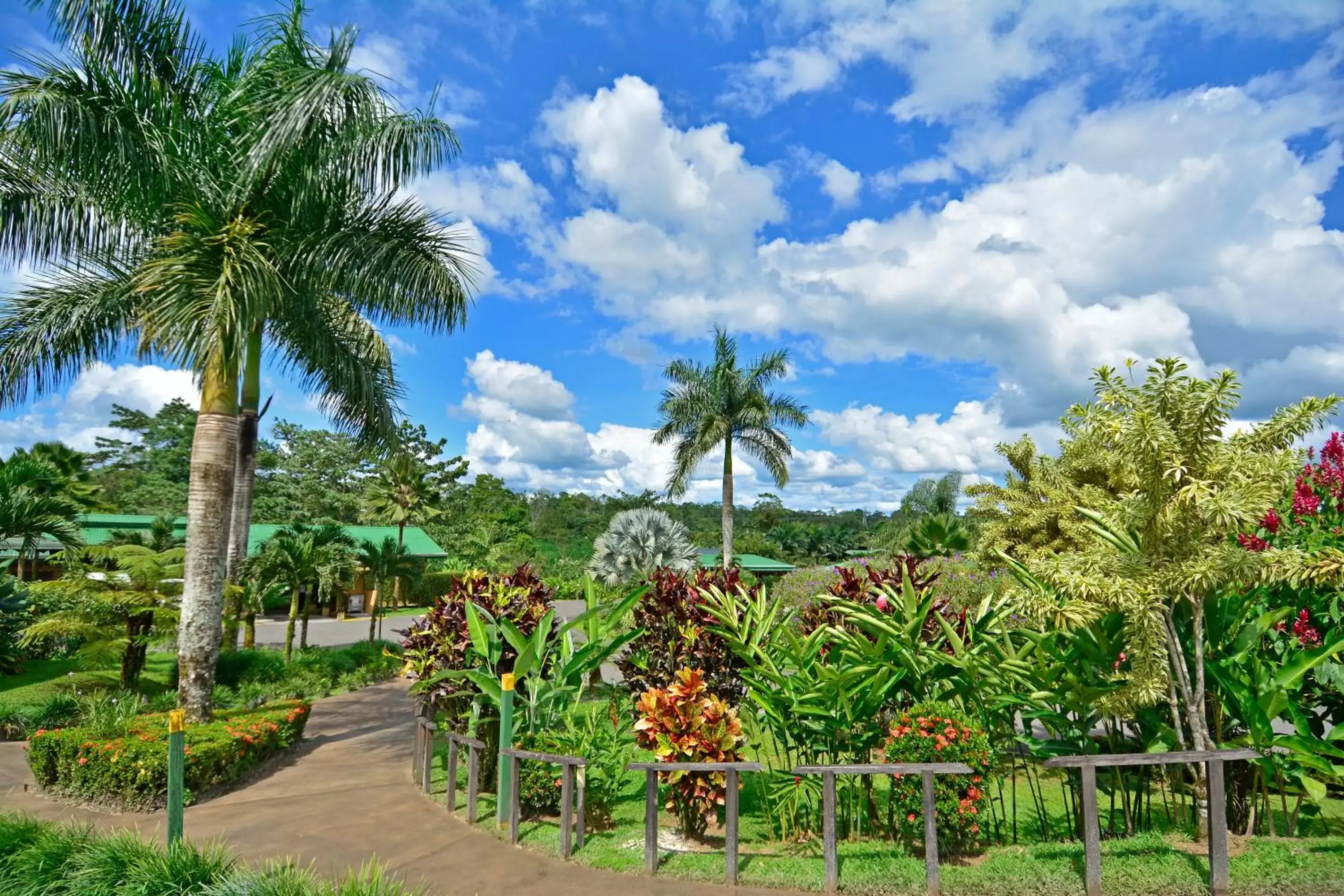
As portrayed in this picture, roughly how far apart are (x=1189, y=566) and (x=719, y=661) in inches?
143

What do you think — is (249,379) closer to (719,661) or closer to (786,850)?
(719,661)

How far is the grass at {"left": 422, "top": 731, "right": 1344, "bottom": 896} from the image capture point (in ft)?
13.4

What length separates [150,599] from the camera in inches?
443

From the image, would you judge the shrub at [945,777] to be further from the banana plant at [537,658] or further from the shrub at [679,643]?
the banana plant at [537,658]

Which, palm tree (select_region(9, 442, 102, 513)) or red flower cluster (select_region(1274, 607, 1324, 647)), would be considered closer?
red flower cluster (select_region(1274, 607, 1324, 647))

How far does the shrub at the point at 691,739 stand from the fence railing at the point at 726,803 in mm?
236

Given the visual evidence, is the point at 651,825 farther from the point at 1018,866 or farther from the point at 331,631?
the point at 331,631

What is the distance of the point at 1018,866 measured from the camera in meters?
4.48

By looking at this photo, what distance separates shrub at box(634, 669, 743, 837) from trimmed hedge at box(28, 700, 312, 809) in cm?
490

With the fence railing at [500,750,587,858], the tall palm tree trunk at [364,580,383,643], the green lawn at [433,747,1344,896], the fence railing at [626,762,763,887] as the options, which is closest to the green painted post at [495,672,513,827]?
the fence railing at [500,750,587,858]

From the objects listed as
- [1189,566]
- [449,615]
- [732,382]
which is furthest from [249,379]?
[732,382]

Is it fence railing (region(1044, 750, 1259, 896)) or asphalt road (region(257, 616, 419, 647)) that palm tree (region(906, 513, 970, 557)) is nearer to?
asphalt road (region(257, 616, 419, 647))

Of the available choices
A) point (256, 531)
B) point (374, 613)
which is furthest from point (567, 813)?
point (256, 531)

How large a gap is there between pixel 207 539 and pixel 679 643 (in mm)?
6102
